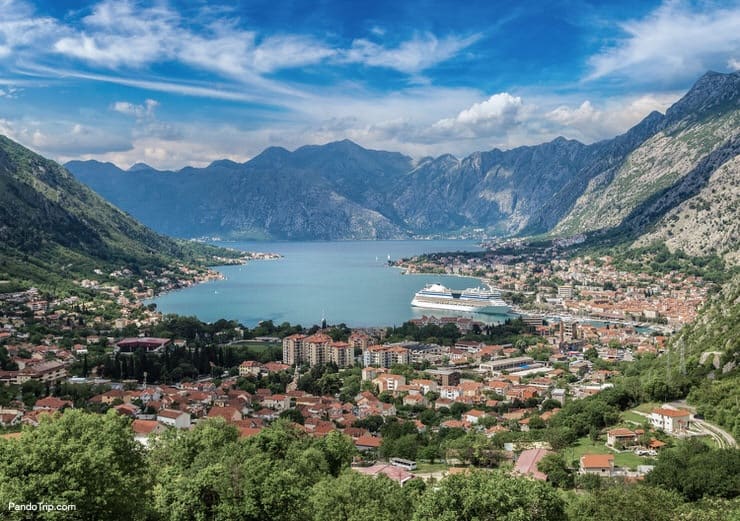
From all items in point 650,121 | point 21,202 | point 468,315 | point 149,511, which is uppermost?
point 650,121

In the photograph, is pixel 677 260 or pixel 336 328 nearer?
pixel 336 328

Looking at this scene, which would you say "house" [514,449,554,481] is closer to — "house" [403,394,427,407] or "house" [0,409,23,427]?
"house" [403,394,427,407]

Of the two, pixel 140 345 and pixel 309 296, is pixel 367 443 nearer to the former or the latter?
pixel 140 345

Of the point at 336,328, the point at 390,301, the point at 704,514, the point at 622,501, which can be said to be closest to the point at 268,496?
the point at 622,501

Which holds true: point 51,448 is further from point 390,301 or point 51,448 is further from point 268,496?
point 390,301

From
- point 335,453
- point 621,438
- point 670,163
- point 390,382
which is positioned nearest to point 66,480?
point 335,453

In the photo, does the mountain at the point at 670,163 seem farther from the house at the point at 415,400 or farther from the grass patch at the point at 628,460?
the grass patch at the point at 628,460

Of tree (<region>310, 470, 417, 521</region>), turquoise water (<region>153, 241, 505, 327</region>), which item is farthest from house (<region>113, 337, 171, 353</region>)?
tree (<region>310, 470, 417, 521</region>)

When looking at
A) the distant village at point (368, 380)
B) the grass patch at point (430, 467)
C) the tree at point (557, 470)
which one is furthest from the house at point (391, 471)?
the tree at point (557, 470)

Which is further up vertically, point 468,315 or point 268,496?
point 268,496
